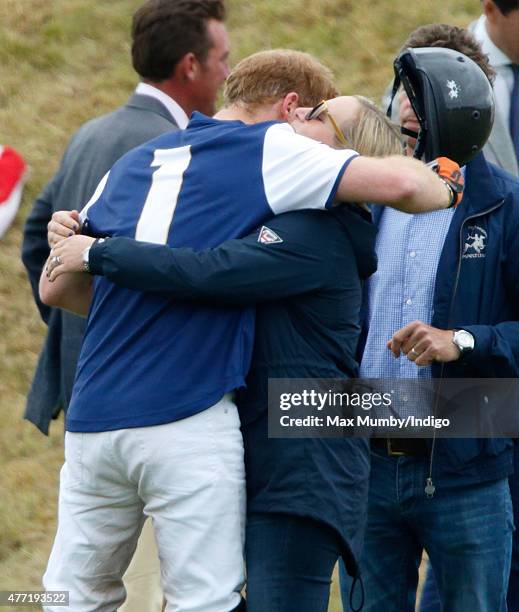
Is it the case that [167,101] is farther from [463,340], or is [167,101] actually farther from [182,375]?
[182,375]

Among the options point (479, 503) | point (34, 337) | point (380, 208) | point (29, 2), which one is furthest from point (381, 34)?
point (479, 503)

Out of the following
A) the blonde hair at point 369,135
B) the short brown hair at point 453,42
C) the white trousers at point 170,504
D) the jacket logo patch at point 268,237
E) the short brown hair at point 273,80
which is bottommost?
the white trousers at point 170,504

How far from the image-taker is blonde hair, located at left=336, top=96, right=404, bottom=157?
3.63 meters

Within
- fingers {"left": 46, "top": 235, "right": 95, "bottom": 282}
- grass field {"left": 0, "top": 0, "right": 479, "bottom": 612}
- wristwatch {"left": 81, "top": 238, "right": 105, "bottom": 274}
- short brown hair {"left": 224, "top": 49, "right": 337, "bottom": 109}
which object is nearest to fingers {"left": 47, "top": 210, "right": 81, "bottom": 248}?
fingers {"left": 46, "top": 235, "right": 95, "bottom": 282}

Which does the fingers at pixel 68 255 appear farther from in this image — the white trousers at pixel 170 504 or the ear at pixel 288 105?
the ear at pixel 288 105

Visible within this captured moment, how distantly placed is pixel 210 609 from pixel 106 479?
16.5 inches

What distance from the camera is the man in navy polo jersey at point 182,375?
3424 mm

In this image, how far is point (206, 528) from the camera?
341 cm

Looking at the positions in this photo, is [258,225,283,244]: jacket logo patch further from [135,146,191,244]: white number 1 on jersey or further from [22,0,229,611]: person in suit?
[22,0,229,611]: person in suit

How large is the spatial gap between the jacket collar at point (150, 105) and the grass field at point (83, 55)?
2.65 meters

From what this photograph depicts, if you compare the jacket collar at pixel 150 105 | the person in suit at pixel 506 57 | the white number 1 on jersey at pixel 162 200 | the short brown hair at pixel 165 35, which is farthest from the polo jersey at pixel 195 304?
the person in suit at pixel 506 57

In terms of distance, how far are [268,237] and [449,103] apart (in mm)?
727

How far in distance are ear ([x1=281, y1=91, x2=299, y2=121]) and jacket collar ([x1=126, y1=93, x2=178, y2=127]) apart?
4.62 ft

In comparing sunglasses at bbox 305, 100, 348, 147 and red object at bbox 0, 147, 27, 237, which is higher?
red object at bbox 0, 147, 27, 237
